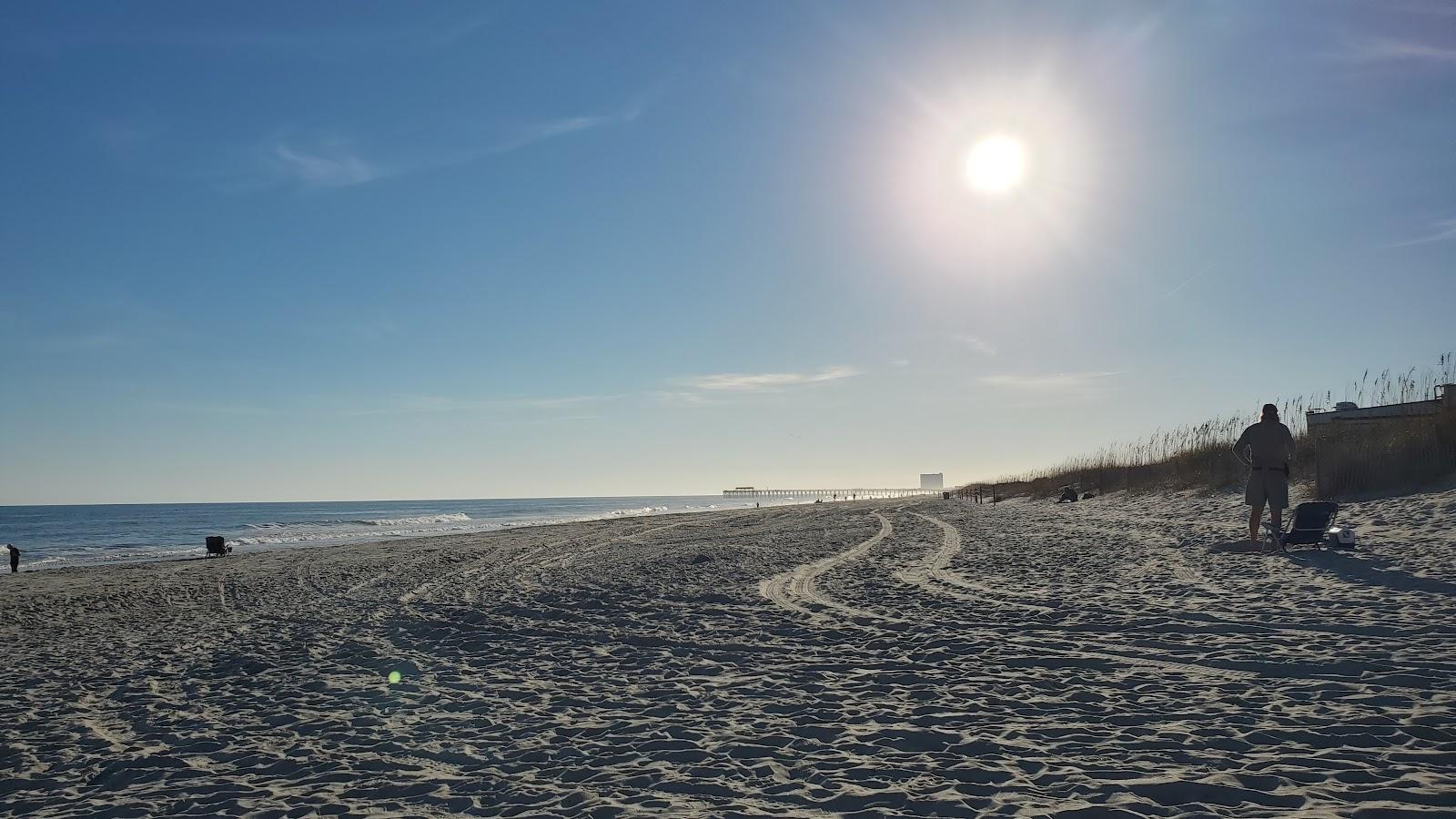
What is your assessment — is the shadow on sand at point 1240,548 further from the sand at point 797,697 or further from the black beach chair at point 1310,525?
the black beach chair at point 1310,525

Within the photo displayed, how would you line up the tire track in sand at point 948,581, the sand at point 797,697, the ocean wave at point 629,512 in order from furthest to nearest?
the ocean wave at point 629,512, the tire track in sand at point 948,581, the sand at point 797,697

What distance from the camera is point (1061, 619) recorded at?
7.68m

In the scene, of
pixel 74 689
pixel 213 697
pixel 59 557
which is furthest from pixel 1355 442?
pixel 59 557

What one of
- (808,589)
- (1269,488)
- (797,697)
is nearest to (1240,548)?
(1269,488)

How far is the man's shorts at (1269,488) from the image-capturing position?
37.8 ft

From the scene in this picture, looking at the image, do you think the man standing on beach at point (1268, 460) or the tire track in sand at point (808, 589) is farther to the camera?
the man standing on beach at point (1268, 460)

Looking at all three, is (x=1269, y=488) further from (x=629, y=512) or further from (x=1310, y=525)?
(x=629, y=512)

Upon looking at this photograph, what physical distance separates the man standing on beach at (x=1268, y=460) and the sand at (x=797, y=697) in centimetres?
88

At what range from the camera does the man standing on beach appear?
37.7ft

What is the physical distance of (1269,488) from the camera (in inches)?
456

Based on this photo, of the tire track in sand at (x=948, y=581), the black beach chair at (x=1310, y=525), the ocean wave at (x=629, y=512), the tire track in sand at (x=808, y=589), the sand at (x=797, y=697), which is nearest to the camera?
the sand at (x=797, y=697)

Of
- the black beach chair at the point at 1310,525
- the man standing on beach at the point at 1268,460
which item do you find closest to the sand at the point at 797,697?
the black beach chair at the point at 1310,525

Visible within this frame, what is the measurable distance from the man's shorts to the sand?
927 mm

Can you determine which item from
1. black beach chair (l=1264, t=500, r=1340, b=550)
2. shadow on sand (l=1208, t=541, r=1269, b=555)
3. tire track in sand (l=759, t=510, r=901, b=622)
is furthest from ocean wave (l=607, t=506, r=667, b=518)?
black beach chair (l=1264, t=500, r=1340, b=550)
